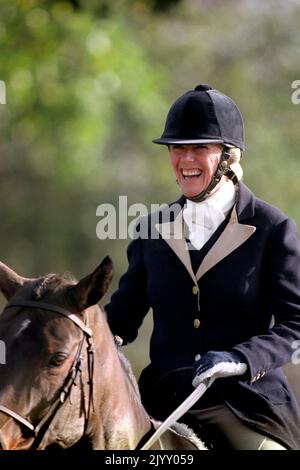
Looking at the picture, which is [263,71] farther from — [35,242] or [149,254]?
[149,254]

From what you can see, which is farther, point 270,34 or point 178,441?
point 270,34

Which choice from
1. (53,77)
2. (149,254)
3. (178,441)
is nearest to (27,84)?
(53,77)

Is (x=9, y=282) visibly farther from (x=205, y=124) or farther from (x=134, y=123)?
(x=134, y=123)

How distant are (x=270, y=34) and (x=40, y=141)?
16.7ft

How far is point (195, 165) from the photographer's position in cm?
504

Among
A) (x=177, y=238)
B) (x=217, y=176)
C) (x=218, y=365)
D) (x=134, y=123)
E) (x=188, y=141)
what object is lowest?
(x=218, y=365)

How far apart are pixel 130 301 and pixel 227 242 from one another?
55 centimetres

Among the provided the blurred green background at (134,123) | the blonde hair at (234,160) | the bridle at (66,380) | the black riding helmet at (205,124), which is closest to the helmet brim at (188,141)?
the black riding helmet at (205,124)

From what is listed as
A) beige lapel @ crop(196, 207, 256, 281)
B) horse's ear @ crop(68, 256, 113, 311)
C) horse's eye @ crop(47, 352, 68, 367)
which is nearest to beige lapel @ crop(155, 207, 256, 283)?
beige lapel @ crop(196, 207, 256, 281)

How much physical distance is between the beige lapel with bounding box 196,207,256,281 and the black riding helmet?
0.16 metres

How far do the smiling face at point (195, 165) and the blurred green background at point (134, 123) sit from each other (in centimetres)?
627

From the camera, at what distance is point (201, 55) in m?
17.7

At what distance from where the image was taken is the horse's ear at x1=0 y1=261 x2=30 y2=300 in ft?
15.0

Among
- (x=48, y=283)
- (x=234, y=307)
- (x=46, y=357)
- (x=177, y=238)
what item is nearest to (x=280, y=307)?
(x=234, y=307)
